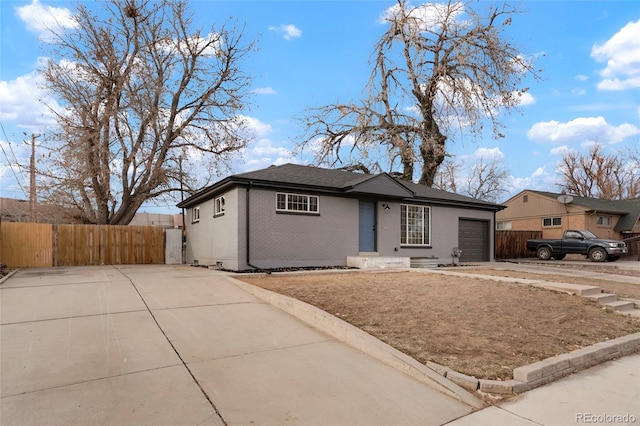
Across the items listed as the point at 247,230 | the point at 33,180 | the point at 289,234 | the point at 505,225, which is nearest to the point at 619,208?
the point at 505,225

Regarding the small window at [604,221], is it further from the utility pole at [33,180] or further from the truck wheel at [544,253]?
the utility pole at [33,180]

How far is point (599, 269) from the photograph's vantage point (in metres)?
15.5

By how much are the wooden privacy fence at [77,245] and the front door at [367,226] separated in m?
9.61

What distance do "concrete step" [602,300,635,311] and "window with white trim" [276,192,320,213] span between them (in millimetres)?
8308

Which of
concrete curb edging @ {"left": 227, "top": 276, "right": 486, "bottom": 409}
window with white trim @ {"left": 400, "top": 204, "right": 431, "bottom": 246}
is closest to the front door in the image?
window with white trim @ {"left": 400, "top": 204, "right": 431, "bottom": 246}

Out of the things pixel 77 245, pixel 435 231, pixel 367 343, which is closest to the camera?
Result: pixel 367 343

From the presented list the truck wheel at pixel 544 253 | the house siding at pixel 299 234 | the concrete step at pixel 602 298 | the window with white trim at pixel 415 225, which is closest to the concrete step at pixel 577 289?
the concrete step at pixel 602 298

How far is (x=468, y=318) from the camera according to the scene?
6.11 m

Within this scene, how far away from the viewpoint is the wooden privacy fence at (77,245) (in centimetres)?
1477

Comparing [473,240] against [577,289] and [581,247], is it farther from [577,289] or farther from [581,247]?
[577,289]

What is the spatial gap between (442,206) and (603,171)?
1389 inches

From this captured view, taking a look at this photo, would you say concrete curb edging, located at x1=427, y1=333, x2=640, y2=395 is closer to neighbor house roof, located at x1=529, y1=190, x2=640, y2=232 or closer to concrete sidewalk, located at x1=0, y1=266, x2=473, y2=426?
concrete sidewalk, located at x1=0, y1=266, x2=473, y2=426

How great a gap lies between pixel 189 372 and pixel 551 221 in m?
30.6

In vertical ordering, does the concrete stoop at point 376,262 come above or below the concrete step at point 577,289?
above
